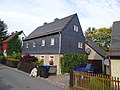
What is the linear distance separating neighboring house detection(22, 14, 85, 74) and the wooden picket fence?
11312mm

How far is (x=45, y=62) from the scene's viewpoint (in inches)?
1061

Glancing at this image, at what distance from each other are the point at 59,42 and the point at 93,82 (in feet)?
48.3

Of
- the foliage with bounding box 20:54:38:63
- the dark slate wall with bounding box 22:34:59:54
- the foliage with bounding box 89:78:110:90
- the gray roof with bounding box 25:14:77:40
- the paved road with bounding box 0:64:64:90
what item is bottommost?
the paved road with bounding box 0:64:64:90

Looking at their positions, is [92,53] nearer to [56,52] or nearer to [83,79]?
[56,52]

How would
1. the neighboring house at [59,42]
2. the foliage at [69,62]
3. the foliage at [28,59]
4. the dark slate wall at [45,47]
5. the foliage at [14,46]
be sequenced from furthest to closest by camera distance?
the foliage at [14,46] → the foliage at [28,59] → the dark slate wall at [45,47] → the neighboring house at [59,42] → the foliage at [69,62]

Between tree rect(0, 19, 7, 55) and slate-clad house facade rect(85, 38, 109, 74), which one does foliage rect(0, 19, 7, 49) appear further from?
slate-clad house facade rect(85, 38, 109, 74)

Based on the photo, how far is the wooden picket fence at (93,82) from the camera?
948cm

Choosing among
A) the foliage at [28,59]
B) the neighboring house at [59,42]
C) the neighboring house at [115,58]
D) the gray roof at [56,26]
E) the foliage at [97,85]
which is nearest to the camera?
the foliage at [97,85]

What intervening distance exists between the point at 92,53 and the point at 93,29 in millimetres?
32560

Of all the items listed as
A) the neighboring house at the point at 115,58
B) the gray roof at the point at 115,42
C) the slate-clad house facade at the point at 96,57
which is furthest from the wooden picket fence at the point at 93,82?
the slate-clad house facade at the point at 96,57

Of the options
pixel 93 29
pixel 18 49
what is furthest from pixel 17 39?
pixel 93 29

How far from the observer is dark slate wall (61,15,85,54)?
25.9 metres

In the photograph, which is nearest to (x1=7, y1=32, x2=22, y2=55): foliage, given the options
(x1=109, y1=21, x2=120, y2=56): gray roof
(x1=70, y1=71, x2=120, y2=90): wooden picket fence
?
(x1=109, y1=21, x2=120, y2=56): gray roof

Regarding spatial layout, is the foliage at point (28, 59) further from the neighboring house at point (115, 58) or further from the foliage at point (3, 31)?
the foliage at point (3, 31)
